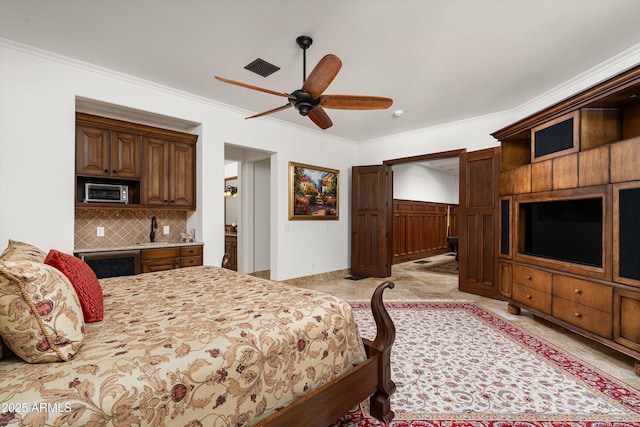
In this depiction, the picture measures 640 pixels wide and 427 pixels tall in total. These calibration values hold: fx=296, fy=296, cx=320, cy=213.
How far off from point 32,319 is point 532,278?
4035mm

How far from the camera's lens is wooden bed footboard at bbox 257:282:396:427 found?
1.28 meters

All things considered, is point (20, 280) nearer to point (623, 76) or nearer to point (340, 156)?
point (623, 76)

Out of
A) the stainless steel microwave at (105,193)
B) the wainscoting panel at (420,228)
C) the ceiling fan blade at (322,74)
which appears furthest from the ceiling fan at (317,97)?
the wainscoting panel at (420,228)

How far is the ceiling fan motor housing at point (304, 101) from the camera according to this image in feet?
8.16

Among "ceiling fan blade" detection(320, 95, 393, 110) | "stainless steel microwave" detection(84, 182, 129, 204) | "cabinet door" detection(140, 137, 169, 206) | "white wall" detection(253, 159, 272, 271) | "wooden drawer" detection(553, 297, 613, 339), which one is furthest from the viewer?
"white wall" detection(253, 159, 272, 271)

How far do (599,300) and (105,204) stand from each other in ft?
16.4

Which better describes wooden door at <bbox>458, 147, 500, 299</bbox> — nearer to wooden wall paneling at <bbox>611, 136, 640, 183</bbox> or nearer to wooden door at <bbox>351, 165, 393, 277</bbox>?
wooden door at <bbox>351, 165, 393, 277</bbox>

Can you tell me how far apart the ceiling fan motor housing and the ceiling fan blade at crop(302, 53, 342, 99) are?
0.04 meters

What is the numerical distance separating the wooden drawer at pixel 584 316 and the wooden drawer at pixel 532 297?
10 centimetres

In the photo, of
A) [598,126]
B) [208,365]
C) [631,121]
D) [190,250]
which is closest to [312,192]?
[190,250]

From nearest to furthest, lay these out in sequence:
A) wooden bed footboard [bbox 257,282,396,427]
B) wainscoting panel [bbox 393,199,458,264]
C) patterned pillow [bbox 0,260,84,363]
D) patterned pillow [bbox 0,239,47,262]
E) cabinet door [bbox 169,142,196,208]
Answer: patterned pillow [bbox 0,260,84,363], wooden bed footboard [bbox 257,282,396,427], patterned pillow [bbox 0,239,47,262], cabinet door [bbox 169,142,196,208], wainscoting panel [bbox 393,199,458,264]

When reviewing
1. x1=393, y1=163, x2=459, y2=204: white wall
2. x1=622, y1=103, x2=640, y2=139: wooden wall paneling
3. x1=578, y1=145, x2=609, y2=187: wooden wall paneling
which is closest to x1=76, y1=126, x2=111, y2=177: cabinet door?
x1=578, y1=145, x2=609, y2=187: wooden wall paneling

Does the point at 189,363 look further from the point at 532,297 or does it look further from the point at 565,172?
the point at 532,297

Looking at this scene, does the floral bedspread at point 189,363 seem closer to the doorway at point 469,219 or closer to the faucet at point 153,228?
the faucet at point 153,228
